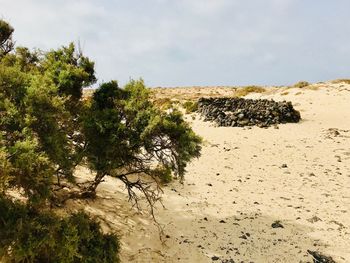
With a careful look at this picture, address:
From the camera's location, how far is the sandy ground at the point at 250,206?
14078 millimetres

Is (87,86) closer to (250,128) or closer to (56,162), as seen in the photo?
(56,162)

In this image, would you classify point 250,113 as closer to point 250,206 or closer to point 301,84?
point 250,206

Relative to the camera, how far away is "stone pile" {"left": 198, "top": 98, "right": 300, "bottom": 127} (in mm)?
32938

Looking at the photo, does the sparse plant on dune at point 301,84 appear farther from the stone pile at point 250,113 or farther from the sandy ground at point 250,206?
the sandy ground at point 250,206

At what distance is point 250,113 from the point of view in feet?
111

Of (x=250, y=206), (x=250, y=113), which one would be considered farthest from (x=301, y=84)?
(x=250, y=206)

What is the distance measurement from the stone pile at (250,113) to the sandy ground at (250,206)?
386 cm

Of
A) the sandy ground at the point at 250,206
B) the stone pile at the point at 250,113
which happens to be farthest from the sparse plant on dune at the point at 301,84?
the sandy ground at the point at 250,206

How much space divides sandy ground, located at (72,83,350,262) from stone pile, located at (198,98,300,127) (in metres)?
3.86

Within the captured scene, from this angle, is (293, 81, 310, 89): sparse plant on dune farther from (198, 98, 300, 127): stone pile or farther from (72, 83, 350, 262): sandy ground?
(72, 83, 350, 262): sandy ground

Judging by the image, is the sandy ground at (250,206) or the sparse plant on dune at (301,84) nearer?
the sandy ground at (250,206)

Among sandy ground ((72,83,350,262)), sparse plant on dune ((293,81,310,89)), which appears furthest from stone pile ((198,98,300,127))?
sparse plant on dune ((293,81,310,89))

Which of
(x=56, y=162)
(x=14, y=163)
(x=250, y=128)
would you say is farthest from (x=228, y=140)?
(x=14, y=163)

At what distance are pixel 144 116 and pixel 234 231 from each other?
6.03 m
